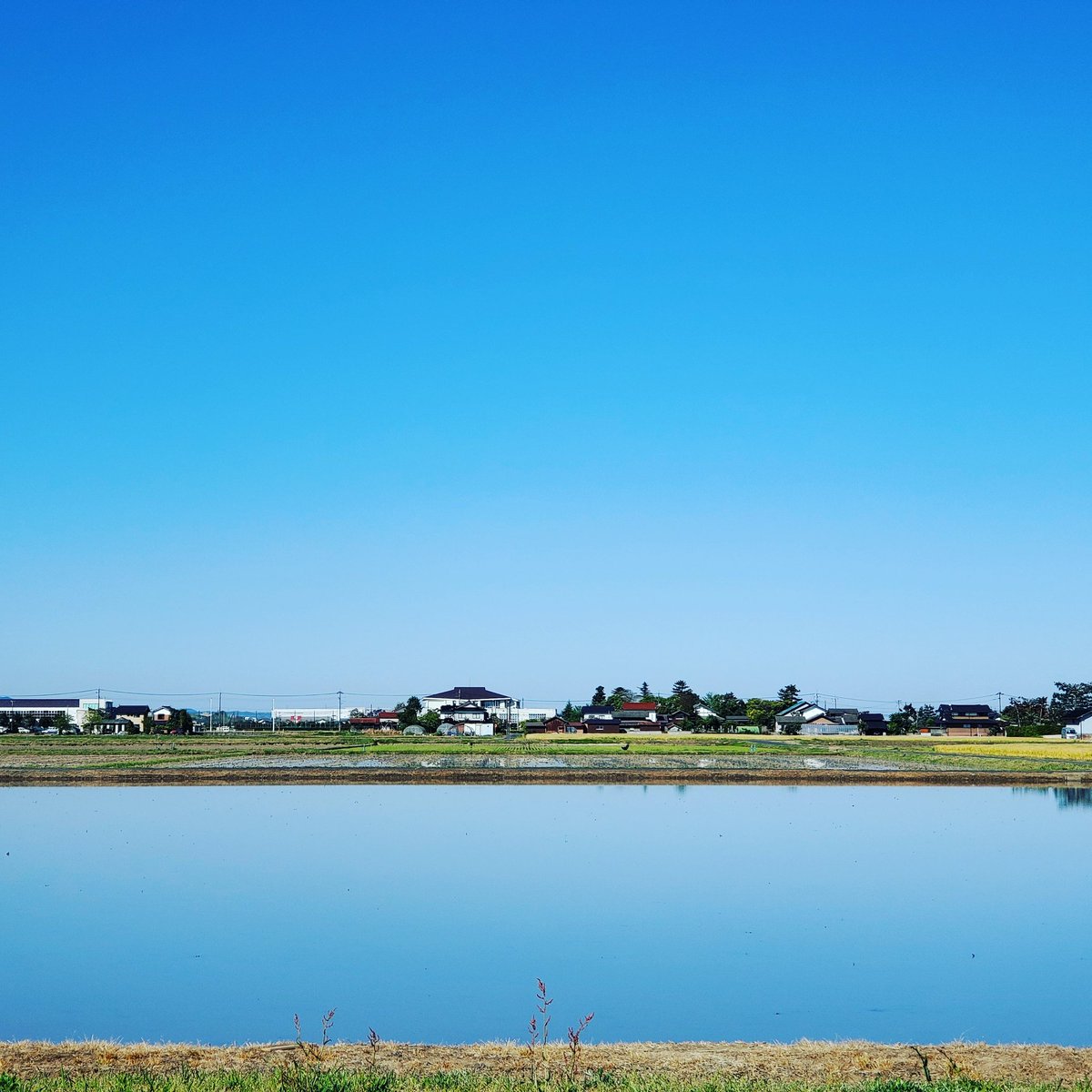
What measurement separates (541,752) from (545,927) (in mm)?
50965

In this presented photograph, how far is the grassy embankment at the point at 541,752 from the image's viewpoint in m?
55.7

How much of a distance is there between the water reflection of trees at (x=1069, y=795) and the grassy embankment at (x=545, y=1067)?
3066cm

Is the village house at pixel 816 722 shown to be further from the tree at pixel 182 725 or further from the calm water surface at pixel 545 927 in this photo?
the calm water surface at pixel 545 927

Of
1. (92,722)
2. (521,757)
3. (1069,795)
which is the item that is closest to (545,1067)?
(1069,795)

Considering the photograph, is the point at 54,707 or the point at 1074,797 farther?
the point at 54,707

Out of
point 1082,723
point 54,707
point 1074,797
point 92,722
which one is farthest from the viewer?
point 54,707

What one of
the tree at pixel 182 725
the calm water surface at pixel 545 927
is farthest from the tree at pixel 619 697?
the calm water surface at pixel 545 927

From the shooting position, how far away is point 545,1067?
10070 mm

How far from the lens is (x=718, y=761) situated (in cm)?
5875

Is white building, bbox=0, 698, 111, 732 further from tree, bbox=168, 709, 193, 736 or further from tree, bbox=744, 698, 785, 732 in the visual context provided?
tree, bbox=744, 698, 785, 732

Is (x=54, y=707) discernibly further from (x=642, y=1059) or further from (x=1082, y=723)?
(x=642, y=1059)

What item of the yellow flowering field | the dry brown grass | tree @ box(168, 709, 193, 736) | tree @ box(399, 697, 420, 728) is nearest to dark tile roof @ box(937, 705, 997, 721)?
the yellow flowering field

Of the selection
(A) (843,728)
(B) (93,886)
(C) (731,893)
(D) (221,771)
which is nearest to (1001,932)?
(C) (731,893)

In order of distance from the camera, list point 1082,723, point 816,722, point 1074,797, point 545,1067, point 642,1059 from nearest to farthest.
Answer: point 545,1067
point 642,1059
point 1074,797
point 1082,723
point 816,722
